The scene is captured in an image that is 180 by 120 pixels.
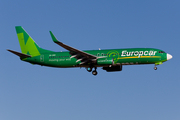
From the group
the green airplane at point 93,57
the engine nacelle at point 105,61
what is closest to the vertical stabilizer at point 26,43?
the green airplane at point 93,57

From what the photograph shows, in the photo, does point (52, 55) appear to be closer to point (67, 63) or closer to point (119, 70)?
point (67, 63)

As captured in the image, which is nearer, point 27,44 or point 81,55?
point 81,55

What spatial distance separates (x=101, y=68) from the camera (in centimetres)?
6003

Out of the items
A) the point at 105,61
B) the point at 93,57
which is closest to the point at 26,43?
the point at 93,57

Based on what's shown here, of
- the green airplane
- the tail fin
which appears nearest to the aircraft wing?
the green airplane

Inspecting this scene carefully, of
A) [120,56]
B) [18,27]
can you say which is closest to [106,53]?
[120,56]

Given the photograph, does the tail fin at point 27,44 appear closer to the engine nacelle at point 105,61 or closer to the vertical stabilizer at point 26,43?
the vertical stabilizer at point 26,43

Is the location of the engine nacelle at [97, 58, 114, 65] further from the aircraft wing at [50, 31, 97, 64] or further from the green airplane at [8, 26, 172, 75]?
the aircraft wing at [50, 31, 97, 64]

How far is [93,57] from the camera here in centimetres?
5378

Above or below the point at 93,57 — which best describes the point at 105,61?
below

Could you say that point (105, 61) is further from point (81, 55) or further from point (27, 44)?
point (27, 44)

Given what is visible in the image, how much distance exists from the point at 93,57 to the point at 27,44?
1470cm

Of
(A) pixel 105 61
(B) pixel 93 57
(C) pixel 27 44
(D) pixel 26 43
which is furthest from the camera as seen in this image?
(D) pixel 26 43

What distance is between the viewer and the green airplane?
52.7 m
